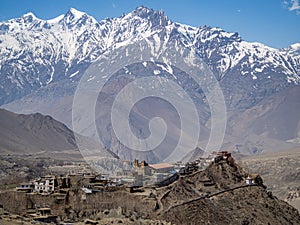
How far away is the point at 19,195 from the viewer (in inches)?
1805

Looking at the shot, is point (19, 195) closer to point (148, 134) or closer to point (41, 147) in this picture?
point (41, 147)

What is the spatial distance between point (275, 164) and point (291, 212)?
89405 mm

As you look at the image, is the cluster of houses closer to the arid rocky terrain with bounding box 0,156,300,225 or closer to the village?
the village

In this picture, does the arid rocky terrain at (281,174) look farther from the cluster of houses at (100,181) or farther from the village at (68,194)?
the village at (68,194)

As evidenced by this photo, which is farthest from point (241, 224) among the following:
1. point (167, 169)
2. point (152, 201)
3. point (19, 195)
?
point (167, 169)

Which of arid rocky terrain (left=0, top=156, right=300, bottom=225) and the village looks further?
the village

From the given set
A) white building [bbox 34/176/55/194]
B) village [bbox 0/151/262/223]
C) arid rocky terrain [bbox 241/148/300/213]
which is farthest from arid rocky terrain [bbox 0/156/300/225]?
arid rocky terrain [bbox 241/148/300/213]

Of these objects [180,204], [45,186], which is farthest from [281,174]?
[180,204]

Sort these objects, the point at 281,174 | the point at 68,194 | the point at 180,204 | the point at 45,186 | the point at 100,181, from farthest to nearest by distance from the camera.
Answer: the point at 281,174
the point at 100,181
the point at 45,186
the point at 68,194
the point at 180,204

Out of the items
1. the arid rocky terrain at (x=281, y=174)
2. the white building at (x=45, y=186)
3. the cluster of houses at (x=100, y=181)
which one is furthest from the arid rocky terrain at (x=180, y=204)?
the arid rocky terrain at (x=281, y=174)

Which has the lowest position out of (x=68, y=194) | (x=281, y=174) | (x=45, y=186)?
(x=68, y=194)

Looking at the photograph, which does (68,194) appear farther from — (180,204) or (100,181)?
(180,204)

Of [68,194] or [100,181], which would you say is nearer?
[68,194]

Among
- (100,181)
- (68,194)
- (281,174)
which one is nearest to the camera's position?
(68,194)
